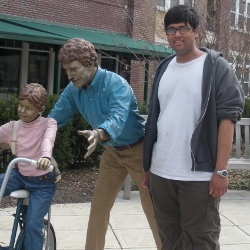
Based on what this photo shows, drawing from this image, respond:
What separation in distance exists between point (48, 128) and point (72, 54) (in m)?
0.55

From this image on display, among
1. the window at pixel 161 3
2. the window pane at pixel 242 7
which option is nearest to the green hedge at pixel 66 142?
the window pane at pixel 242 7

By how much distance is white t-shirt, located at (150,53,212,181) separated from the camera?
2.95m

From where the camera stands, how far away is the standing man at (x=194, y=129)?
2912 millimetres

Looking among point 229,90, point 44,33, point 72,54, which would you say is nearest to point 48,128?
point 72,54

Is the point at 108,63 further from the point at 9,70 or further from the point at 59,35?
the point at 59,35

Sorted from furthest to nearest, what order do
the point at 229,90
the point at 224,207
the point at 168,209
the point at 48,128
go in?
the point at 224,207 < the point at 48,128 < the point at 168,209 < the point at 229,90

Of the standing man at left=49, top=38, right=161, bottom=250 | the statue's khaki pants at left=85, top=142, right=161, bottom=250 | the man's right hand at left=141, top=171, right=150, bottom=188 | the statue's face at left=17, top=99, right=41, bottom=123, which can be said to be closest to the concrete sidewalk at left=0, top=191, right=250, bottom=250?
the statue's khaki pants at left=85, top=142, right=161, bottom=250

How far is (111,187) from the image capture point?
385cm

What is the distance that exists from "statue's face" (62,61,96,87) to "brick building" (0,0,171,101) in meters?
9.76

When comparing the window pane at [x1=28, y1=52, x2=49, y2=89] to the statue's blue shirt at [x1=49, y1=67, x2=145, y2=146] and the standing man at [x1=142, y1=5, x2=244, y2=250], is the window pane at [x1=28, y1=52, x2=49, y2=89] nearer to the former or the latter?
the statue's blue shirt at [x1=49, y1=67, x2=145, y2=146]

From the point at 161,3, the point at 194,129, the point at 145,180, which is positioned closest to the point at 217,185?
the point at 194,129

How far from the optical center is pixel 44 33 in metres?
13.7

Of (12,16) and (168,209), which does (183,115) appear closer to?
(168,209)

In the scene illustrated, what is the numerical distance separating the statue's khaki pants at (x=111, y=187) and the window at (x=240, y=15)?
10342 millimetres
